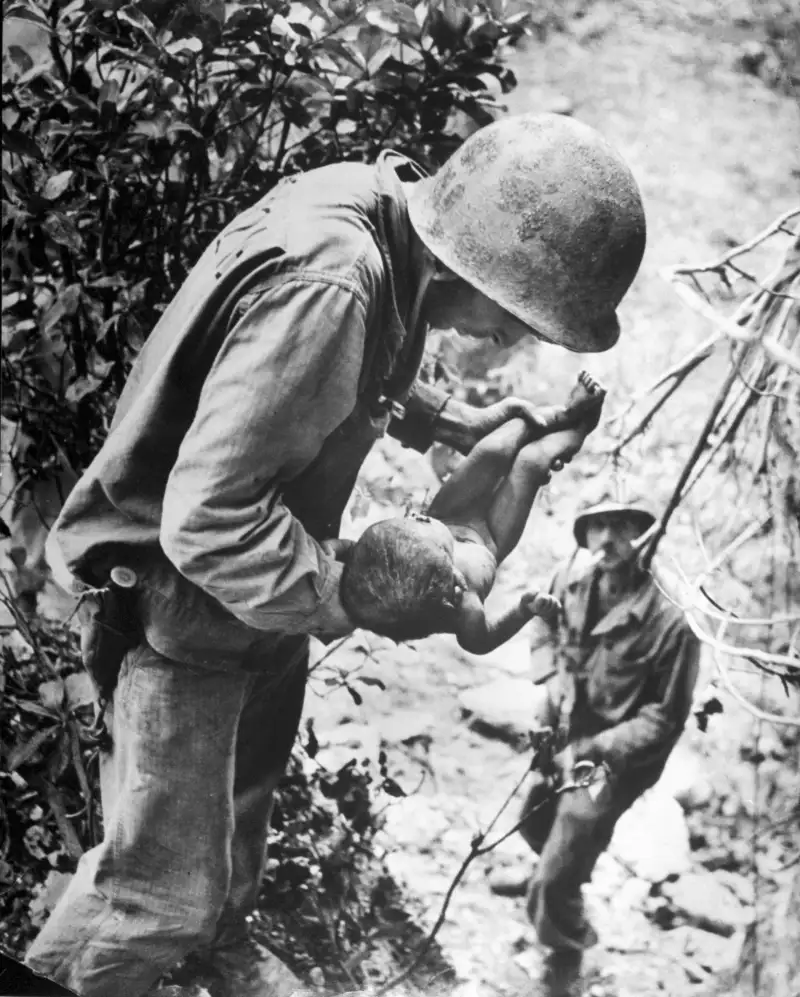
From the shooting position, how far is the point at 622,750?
2.47 m

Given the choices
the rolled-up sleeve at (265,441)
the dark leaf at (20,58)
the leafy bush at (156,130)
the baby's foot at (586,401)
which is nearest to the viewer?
the rolled-up sleeve at (265,441)

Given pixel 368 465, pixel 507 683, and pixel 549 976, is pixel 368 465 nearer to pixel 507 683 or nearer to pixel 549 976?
pixel 507 683

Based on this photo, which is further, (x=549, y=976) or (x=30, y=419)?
(x=30, y=419)

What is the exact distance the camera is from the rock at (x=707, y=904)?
8.05ft

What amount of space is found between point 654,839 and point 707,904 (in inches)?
6.8

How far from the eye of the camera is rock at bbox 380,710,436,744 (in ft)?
8.29

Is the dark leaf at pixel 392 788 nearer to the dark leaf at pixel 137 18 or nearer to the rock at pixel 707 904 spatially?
the rock at pixel 707 904

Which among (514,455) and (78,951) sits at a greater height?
(514,455)

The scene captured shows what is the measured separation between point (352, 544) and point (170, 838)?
74 centimetres

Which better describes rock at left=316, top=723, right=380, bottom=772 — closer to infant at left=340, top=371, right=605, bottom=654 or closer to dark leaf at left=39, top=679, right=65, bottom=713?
infant at left=340, top=371, right=605, bottom=654

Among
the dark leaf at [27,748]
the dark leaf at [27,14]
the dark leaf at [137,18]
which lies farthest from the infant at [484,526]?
the dark leaf at [27,14]

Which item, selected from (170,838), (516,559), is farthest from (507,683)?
(170,838)

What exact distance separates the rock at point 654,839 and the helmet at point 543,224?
3.17 ft

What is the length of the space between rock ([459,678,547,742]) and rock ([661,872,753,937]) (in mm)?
436
